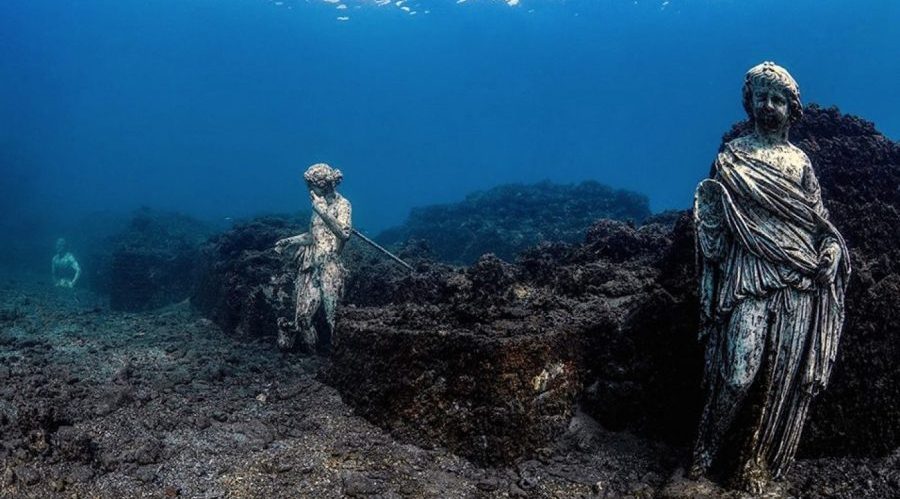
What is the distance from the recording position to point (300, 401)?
23.6 feet

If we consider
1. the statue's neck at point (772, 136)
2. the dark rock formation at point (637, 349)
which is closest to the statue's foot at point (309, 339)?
the dark rock formation at point (637, 349)

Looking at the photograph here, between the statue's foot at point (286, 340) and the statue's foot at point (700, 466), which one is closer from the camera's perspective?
the statue's foot at point (700, 466)

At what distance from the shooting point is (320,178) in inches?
381

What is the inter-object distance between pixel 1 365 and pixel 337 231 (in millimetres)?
5423

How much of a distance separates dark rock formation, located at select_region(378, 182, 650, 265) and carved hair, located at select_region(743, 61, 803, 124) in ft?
58.0

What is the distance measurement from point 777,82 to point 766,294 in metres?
1.77

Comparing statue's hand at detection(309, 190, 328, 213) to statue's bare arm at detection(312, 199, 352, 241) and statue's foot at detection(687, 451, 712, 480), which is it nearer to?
statue's bare arm at detection(312, 199, 352, 241)

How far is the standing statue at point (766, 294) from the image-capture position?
4102mm

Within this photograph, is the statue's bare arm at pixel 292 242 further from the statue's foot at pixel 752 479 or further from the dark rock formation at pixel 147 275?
the dark rock formation at pixel 147 275

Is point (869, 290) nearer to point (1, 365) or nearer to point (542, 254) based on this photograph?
point (542, 254)

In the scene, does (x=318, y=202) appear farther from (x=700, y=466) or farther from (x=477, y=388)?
(x=700, y=466)

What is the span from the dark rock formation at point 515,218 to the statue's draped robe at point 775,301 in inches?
703

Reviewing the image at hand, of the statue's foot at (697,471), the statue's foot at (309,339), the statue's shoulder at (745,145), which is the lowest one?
the statue's foot at (309,339)

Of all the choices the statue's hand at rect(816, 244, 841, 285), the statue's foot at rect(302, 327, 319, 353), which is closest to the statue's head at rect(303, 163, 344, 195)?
the statue's foot at rect(302, 327, 319, 353)
